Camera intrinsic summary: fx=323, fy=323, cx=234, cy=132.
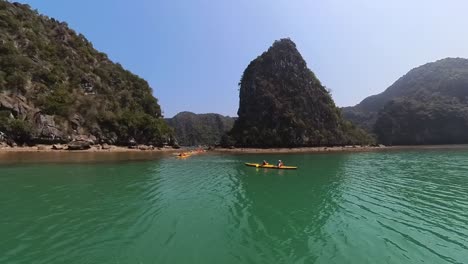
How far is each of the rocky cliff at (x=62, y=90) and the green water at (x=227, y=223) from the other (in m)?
55.0

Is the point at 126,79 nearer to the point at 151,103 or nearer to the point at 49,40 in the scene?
the point at 151,103

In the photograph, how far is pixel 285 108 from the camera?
16050 cm

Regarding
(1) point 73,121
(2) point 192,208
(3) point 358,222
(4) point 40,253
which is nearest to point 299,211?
(3) point 358,222

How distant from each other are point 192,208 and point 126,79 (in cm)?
12667

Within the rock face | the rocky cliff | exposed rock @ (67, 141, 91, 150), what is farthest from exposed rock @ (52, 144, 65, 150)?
the rock face

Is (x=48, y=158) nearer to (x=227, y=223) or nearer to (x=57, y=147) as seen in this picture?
(x=57, y=147)

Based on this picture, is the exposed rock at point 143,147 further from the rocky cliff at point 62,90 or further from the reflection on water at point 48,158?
the reflection on water at point 48,158

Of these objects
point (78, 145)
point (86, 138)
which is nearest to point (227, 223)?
point (78, 145)

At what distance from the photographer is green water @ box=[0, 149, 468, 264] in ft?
44.4

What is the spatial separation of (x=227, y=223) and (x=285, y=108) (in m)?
145

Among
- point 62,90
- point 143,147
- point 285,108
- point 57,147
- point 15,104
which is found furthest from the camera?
point 285,108

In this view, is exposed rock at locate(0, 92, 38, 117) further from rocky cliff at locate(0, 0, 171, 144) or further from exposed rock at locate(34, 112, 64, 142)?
exposed rock at locate(34, 112, 64, 142)

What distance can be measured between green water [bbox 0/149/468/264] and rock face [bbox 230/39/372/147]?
4580 inches

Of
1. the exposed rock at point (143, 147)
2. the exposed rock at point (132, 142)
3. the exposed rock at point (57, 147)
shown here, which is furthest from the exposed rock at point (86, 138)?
the exposed rock at point (143, 147)
